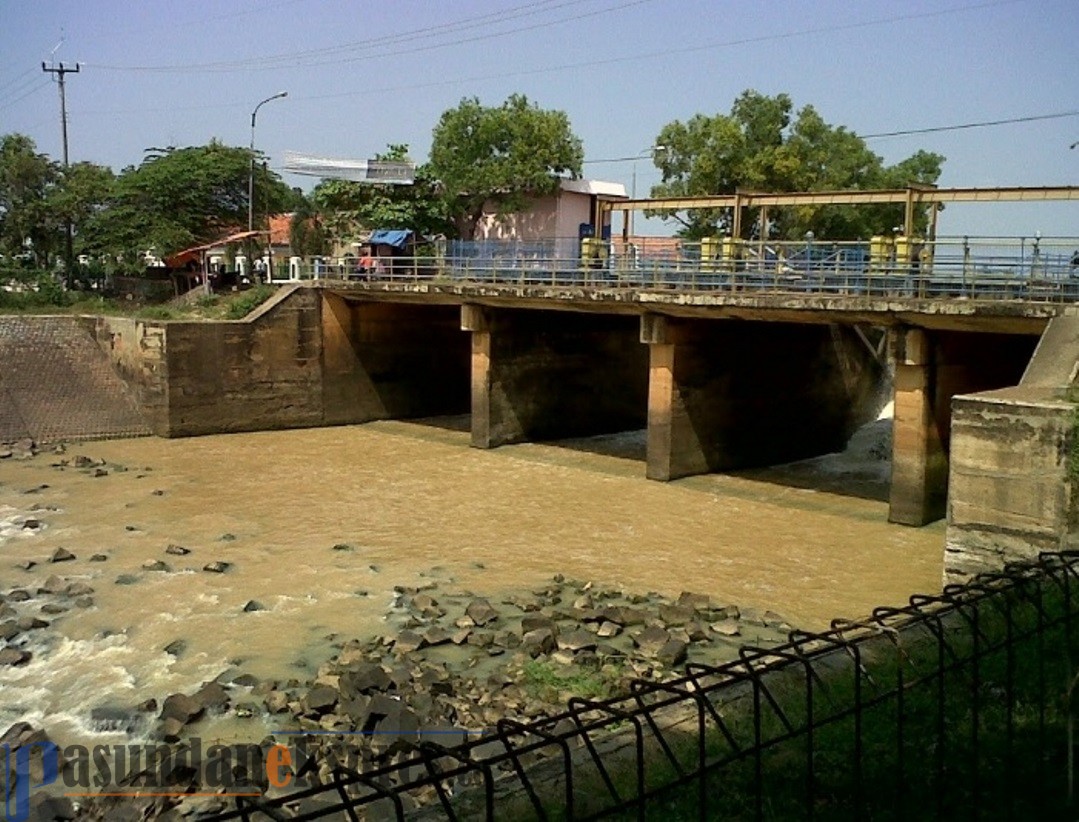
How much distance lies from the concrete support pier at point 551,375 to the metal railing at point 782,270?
5.79 feet

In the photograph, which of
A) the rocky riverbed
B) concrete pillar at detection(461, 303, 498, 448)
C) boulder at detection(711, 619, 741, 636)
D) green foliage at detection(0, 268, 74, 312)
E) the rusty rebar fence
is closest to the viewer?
the rusty rebar fence

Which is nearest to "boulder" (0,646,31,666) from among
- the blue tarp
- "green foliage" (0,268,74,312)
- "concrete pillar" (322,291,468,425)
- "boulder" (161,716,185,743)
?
"boulder" (161,716,185,743)

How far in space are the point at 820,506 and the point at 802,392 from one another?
6.89 metres

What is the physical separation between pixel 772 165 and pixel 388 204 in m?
16.0

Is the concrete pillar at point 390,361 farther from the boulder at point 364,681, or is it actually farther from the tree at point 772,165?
the boulder at point 364,681

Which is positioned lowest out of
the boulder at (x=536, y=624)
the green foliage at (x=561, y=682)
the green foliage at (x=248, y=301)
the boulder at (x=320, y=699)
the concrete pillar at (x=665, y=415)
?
the green foliage at (x=561, y=682)

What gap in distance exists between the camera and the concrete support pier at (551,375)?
30562mm

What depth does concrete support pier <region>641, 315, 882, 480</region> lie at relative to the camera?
25797 millimetres

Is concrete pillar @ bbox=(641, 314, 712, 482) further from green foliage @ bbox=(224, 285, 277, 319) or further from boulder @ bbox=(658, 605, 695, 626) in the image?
green foliage @ bbox=(224, 285, 277, 319)

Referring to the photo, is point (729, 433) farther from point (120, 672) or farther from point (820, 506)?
point (120, 672)

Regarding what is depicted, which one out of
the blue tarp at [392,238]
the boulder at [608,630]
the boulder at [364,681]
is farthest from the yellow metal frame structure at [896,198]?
the boulder at [364,681]

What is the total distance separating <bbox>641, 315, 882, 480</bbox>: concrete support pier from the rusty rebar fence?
18.6 metres

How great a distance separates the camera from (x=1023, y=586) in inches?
243

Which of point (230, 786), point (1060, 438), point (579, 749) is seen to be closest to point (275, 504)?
point (230, 786)
